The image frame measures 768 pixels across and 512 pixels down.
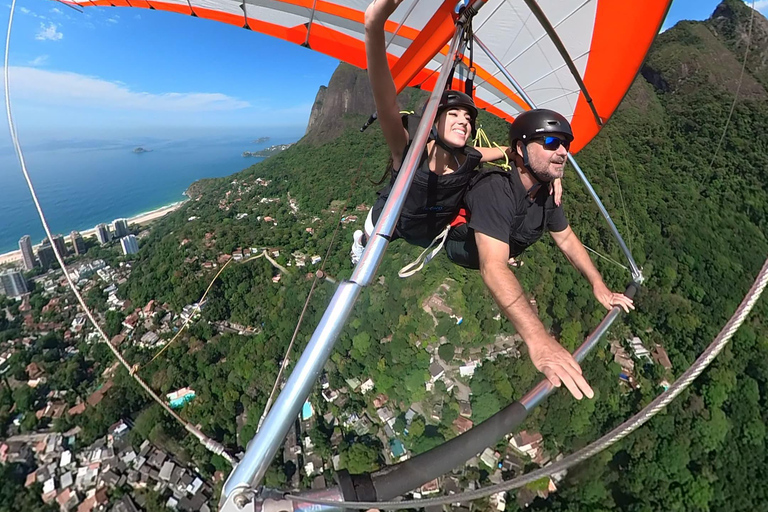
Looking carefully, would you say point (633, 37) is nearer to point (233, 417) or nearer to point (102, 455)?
point (233, 417)

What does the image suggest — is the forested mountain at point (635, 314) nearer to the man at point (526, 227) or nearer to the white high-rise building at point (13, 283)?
the man at point (526, 227)

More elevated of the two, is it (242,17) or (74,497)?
(242,17)

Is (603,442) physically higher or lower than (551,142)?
lower

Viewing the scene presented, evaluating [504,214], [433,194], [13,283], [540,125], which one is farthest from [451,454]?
[13,283]

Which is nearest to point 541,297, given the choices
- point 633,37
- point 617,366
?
point 617,366

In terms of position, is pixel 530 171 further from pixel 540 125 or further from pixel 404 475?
pixel 404 475

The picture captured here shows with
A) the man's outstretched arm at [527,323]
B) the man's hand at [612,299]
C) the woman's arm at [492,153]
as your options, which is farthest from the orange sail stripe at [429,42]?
the man's hand at [612,299]

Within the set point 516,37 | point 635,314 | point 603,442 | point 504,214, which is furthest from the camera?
point 635,314
